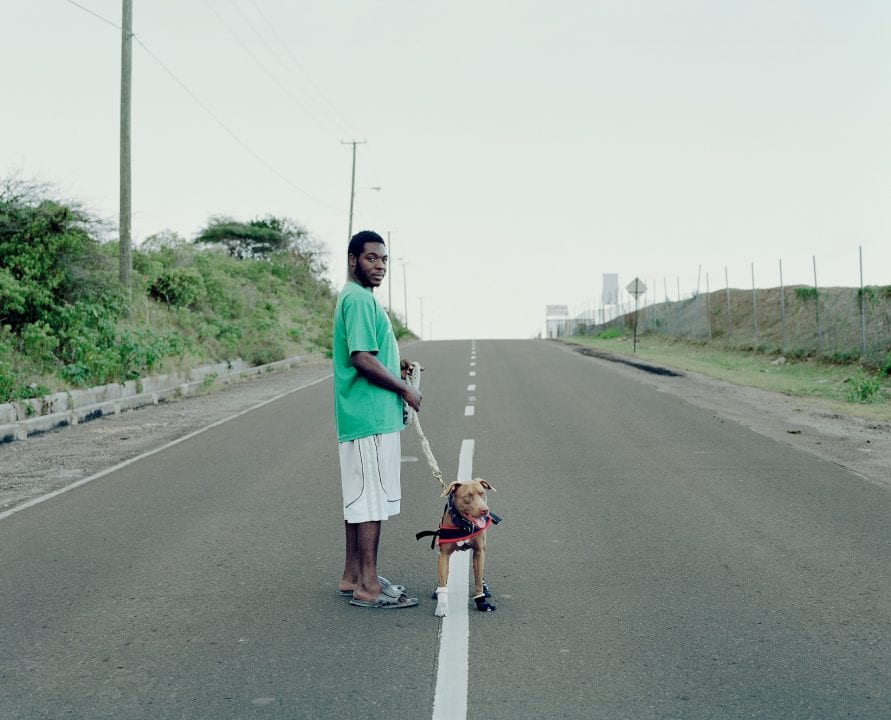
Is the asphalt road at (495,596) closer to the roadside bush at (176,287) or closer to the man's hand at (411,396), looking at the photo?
the man's hand at (411,396)

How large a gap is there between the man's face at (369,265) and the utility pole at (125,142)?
16418 millimetres

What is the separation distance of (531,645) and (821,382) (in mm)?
20790

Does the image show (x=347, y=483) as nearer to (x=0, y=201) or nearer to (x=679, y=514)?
(x=679, y=514)

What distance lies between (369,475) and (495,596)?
1076 mm

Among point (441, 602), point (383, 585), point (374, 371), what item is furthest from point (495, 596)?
point (374, 371)

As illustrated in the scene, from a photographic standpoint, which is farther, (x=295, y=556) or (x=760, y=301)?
(x=760, y=301)

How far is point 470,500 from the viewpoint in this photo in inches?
193

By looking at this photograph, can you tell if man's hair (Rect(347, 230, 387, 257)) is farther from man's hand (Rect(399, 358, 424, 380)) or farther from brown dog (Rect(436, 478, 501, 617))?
brown dog (Rect(436, 478, 501, 617))

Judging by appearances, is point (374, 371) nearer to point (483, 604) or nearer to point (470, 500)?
point (470, 500)

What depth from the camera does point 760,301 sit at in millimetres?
40594

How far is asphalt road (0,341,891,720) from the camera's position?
406 centimetres

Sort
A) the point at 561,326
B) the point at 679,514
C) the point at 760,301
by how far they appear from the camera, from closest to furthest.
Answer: the point at 679,514
the point at 760,301
the point at 561,326

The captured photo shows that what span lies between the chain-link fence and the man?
1926 centimetres

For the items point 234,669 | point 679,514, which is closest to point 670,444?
point 679,514
